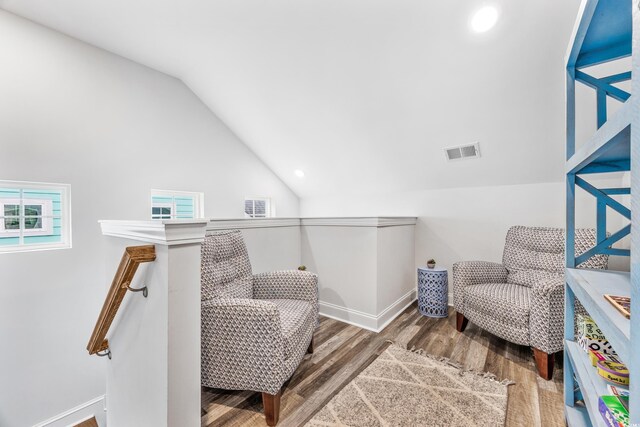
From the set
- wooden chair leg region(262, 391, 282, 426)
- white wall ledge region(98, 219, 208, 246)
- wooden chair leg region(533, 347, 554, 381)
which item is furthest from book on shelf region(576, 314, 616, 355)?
white wall ledge region(98, 219, 208, 246)

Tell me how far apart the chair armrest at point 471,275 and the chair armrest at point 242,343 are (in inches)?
70.8

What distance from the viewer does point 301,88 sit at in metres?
2.77

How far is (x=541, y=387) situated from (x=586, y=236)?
3.89ft

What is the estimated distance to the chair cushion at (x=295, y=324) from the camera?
1601mm

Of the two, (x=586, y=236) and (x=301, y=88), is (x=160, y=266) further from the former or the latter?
(x=586, y=236)

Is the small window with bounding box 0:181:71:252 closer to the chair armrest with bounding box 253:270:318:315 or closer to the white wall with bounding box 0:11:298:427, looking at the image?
the white wall with bounding box 0:11:298:427

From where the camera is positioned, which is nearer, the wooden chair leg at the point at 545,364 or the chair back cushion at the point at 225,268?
the chair back cushion at the point at 225,268

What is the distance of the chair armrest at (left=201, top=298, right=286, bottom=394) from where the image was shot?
148 centimetres

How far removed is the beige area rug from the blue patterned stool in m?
0.91

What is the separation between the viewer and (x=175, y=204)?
127 inches

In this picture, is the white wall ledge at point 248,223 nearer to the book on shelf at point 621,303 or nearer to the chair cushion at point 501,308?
the chair cushion at point 501,308

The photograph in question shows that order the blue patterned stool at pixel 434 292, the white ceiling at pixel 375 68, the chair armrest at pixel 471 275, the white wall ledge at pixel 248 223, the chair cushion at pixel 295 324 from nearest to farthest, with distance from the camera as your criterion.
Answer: the chair cushion at pixel 295 324
the white ceiling at pixel 375 68
the white wall ledge at pixel 248 223
the chair armrest at pixel 471 275
the blue patterned stool at pixel 434 292

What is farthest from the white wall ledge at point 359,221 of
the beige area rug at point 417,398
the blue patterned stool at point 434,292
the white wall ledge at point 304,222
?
the beige area rug at point 417,398

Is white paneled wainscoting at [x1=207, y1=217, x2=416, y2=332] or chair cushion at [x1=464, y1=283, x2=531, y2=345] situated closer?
chair cushion at [x1=464, y1=283, x2=531, y2=345]
